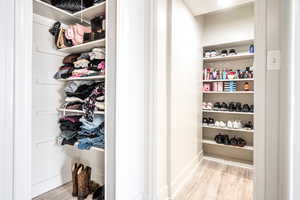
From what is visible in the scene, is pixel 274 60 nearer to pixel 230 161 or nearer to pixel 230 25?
pixel 230 25

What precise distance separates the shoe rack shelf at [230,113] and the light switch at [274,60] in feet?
4.71

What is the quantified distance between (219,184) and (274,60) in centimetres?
161

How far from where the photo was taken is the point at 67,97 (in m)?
1.86

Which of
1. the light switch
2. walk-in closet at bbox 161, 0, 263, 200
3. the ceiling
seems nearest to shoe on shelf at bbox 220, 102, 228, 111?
walk-in closet at bbox 161, 0, 263, 200

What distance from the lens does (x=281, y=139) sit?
116 centimetres

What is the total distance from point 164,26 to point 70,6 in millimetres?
1073

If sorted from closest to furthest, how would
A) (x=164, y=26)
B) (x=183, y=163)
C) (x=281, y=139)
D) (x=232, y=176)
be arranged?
(x=281, y=139) < (x=164, y=26) < (x=183, y=163) < (x=232, y=176)

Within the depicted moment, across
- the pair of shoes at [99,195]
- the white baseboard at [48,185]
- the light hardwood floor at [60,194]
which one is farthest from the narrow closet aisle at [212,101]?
the white baseboard at [48,185]

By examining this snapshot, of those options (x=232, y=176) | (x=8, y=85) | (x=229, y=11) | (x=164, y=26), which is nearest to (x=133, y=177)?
Result: (x=8, y=85)

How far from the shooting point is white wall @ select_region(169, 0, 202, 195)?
69.2 inches

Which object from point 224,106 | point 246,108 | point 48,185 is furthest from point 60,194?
point 246,108

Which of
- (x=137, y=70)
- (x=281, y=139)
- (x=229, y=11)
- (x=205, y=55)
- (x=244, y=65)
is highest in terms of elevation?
(x=229, y=11)

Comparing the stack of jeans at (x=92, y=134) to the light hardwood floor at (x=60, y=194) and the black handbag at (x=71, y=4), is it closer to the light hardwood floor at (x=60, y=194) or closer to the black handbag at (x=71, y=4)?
the light hardwood floor at (x=60, y=194)

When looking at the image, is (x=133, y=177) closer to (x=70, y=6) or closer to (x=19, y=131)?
(x=19, y=131)
